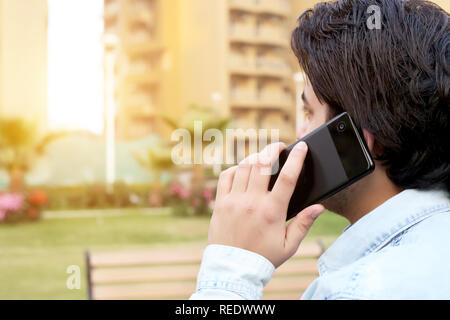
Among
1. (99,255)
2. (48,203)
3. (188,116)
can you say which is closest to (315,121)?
(99,255)

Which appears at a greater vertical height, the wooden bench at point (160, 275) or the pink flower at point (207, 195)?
the wooden bench at point (160, 275)

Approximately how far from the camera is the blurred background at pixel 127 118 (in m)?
7.72

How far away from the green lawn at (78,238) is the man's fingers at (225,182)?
408cm

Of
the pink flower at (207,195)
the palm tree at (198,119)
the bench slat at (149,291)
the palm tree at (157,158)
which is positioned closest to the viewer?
the bench slat at (149,291)

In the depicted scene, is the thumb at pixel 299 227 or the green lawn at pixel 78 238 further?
the green lawn at pixel 78 238

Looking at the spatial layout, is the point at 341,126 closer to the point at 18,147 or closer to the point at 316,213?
the point at 316,213

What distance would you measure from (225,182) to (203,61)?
19.5 m

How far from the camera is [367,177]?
0.63 metres

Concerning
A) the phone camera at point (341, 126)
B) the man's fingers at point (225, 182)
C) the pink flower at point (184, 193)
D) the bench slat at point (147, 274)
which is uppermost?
the phone camera at point (341, 126)

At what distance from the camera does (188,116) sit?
347 inches

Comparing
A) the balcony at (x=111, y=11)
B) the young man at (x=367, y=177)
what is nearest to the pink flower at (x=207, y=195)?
the young man at (x=367, y=177)

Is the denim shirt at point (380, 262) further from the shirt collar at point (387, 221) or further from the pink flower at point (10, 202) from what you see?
the pink flower at point (10, 202)

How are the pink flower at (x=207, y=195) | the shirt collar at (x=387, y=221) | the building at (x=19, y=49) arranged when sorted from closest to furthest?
the shirt collar at (x=387, y=221) < the pink flower at (x=207, y=195) < the building at (x=19, y=49)

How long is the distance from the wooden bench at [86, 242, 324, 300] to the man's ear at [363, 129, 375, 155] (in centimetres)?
106
